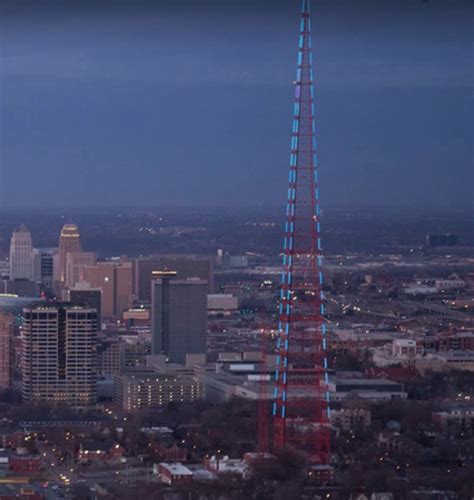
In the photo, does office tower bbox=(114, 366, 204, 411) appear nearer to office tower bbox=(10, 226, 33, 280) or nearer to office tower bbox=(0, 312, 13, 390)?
office tower bbox=(0, 312, 13, 390)

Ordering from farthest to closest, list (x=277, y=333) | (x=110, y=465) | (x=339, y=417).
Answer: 1. (x=277, y=333)
2. (x=339, y=417)
3. (x=110, y=465)

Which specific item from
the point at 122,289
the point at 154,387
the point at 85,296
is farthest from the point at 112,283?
the point at 154,387

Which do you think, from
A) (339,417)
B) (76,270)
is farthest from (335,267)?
(76,270)

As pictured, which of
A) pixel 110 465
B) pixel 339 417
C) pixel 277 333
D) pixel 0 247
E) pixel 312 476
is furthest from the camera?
pixel 0 247

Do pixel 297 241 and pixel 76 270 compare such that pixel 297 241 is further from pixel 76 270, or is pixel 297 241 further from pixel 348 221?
pixel 76 270

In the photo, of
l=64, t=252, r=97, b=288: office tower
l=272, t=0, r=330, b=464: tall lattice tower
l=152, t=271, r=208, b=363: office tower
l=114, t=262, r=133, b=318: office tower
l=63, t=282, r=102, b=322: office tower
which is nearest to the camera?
l=272, t=0, r=330, b=464: tall lattice tower

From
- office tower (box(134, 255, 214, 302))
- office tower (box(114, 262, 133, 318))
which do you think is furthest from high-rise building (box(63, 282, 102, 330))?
office tower (box(134, 255, 214, 302))
